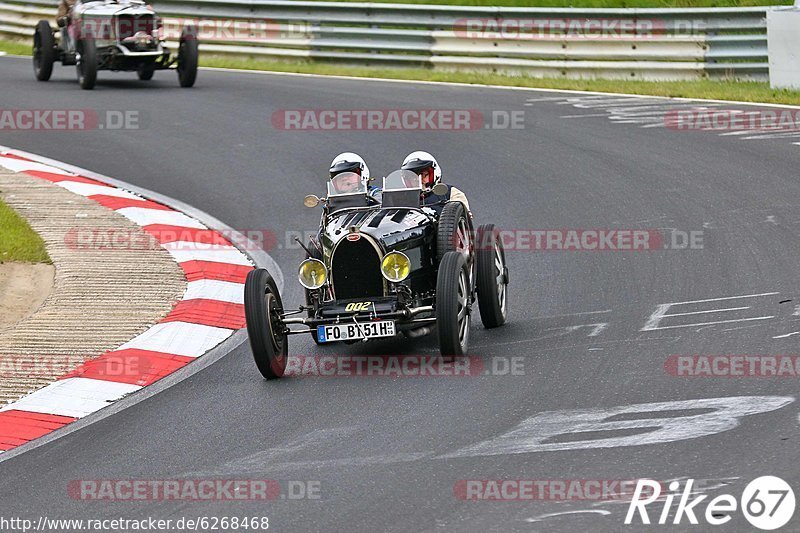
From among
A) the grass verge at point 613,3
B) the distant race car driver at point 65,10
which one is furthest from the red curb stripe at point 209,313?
the grass verge at point 613,3

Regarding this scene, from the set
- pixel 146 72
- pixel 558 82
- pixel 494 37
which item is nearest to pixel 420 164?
pixel 558 82

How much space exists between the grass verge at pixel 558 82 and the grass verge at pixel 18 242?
9.06 m

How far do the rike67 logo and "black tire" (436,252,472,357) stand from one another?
251cm

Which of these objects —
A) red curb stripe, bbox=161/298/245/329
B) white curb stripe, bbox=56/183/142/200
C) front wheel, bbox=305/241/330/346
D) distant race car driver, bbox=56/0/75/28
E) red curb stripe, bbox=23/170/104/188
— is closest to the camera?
front wheel, bbox=305/241/330/346

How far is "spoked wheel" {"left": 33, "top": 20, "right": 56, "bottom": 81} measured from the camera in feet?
64.8

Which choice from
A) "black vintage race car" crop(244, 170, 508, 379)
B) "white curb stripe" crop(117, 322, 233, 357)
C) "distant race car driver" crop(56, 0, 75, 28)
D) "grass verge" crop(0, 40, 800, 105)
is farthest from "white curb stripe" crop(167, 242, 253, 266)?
"distant race car driver" crop(56, 0, 75, 28)

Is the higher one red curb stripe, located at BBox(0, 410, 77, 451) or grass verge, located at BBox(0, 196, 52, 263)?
grass verge, located at BBox(0, 196, 52, 263)

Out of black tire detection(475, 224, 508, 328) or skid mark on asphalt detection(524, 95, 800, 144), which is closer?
black tire detection(475, 224, 508, 328)

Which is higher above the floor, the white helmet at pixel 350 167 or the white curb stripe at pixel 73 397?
the white helmet at pixel 350 167

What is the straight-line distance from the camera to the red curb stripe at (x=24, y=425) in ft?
23.8

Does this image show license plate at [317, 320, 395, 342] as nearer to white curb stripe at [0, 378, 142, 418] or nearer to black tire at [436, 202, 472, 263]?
black tire at [436, 202, 472, 263]

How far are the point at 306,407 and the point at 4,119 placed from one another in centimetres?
1139

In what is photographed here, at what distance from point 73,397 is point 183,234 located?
433 centimetres

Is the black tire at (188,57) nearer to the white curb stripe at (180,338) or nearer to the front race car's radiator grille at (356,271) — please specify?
the white curb stripe at (180,338)
